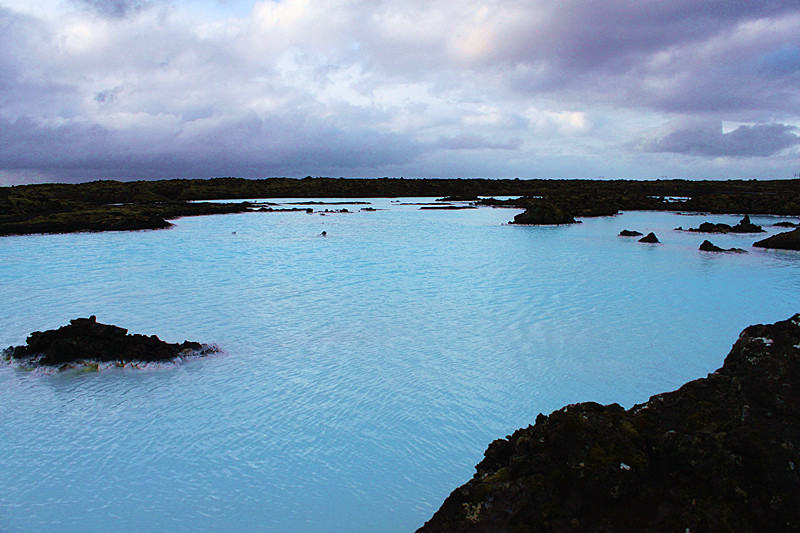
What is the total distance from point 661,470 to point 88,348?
6.48m

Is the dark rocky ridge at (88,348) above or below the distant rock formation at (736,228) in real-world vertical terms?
below

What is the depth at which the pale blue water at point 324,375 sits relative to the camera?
153 inches

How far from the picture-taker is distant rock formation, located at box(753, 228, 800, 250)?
1845 cm

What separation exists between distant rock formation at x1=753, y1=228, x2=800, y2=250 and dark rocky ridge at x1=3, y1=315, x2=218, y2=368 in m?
20.3

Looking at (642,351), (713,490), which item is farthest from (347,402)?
(642,351)

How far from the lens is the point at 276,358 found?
276 inches

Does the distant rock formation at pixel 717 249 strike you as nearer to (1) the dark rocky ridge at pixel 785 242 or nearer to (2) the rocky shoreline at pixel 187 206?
(1) the dark rocky ridge at pixel 785 242

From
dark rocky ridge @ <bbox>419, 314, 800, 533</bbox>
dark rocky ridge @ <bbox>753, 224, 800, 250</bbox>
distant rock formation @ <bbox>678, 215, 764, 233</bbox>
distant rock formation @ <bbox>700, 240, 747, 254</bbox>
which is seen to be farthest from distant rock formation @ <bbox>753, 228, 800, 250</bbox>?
dark rocky ridge @ <bbox>419, 314, 800, 533</bbox>

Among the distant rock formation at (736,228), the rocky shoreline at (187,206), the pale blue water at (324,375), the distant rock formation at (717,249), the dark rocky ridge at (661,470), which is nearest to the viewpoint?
the dark rocky ridge at (661,470)

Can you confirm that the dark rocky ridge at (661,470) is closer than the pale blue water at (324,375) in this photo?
Yes

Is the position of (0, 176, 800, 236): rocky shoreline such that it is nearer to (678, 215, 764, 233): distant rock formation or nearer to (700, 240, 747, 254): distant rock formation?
(678, 215, 764, 233): distant rock formation

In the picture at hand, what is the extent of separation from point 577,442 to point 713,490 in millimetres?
651

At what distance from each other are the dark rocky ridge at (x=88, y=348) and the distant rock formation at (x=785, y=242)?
801 inches

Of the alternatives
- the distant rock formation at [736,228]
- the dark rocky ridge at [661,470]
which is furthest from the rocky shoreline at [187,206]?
the dark rocky ridge at [661,470]
